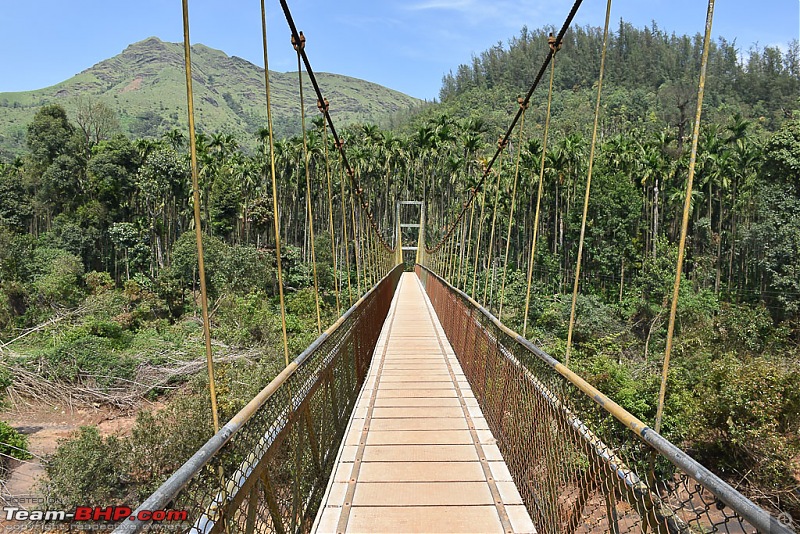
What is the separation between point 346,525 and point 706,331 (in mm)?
18186

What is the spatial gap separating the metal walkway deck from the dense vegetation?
5.91m

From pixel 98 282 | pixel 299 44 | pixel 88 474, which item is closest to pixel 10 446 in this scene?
pixel 88 474

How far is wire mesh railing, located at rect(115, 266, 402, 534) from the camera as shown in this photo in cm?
118

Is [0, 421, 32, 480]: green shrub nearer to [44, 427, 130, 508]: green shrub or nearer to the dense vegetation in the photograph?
[44, 427, 130, 508]: green shrub

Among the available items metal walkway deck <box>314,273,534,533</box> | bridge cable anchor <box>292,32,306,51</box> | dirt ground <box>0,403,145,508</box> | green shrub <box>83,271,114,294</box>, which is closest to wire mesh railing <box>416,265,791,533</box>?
metal walkway deck <box>314,273,534,533</box>

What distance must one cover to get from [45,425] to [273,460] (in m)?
12.3

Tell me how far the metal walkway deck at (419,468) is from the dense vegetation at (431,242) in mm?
5910

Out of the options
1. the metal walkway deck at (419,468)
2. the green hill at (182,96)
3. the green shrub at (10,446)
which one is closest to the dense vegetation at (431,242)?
the green shrub at (10,446)

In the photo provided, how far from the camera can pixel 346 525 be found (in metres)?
2.14

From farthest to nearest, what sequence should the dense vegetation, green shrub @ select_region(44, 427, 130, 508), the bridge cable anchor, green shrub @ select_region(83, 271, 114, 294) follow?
green shrub @ select_region(83, 271, 114, 294), the dense vegetation, green shrub @ select_region(44, 427, 130, 508), the bridge cable anchor

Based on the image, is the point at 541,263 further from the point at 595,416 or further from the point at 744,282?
the point at 595,416

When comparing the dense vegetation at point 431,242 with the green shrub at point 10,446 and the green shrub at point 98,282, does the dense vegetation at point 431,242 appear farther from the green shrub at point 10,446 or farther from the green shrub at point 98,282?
the green shrub at point 10,446

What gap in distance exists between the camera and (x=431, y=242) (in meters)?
36.2

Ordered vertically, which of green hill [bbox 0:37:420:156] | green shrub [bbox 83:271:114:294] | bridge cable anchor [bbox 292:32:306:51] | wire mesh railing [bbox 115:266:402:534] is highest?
green hill [bbox 0:37:420:156]
